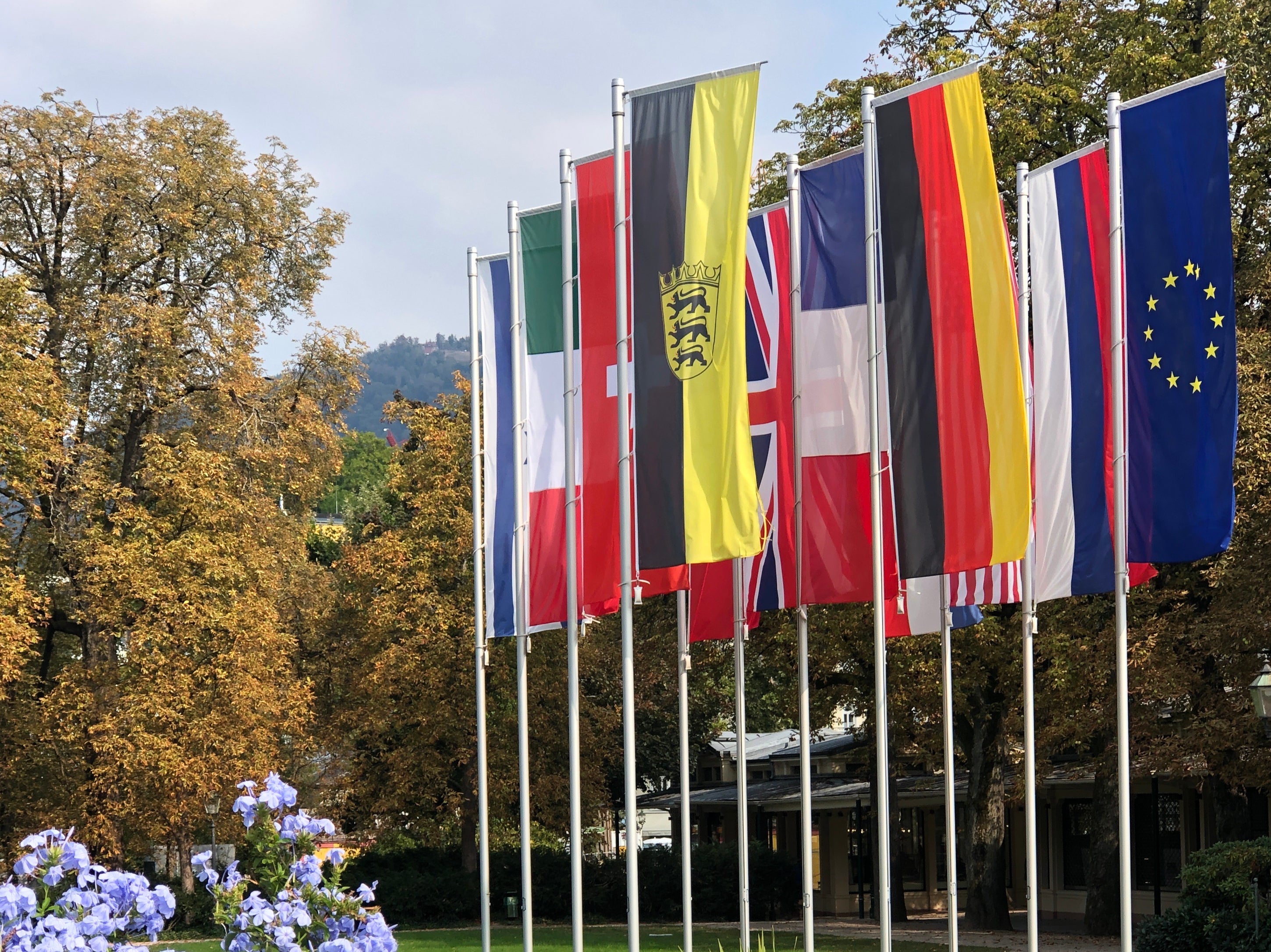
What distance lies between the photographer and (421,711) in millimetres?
34156

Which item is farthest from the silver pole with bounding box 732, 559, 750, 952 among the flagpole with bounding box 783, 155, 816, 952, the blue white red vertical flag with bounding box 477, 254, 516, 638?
the blue white red vertical flag with bounding box 477, 254, 516, 638

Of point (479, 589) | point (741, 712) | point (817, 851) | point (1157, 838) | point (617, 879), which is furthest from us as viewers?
point (817, 851)

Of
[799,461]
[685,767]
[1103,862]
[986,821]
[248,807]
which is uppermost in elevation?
[799,461]

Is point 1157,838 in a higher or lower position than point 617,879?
higher

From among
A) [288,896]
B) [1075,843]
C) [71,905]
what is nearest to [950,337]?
[288,896]

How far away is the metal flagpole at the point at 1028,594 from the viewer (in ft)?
43.4

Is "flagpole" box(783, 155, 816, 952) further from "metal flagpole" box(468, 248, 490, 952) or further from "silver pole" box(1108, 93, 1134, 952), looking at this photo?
"metal flagpole" box(468, 248, 490, 952)

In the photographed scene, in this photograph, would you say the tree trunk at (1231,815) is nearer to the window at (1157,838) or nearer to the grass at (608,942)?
the grass at (608,942)

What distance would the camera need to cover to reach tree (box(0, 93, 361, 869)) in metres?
29.3

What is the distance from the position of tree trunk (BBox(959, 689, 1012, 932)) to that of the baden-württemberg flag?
1693 centimetres

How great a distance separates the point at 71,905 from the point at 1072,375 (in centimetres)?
1025

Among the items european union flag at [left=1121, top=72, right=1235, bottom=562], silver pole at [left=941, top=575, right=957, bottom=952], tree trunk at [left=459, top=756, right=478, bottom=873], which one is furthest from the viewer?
tree trunk at [left=459, top=756, right=478, bottom=873]

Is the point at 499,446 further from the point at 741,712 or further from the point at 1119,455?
the point at 1119,455

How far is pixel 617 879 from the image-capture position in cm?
3628
